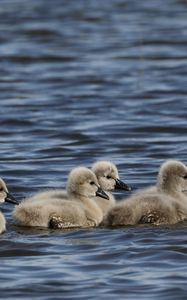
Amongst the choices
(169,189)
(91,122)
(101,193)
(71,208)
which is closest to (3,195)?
(71,208)

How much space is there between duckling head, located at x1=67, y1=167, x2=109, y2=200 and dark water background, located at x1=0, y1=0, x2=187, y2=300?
0.41m

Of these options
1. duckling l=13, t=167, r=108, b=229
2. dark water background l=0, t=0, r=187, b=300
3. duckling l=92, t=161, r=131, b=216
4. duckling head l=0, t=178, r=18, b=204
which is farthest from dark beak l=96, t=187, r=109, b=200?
duckling head l=0, t=178, r=18, b=204

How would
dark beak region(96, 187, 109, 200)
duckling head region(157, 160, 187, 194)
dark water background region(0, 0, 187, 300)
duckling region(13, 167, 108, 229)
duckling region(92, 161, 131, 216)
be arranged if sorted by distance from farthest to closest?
duckling region(92, 161, 131, 216), duckling head region(157, 160, 187, 194), dark beak region(96, 187, 109, 200), duckling region(13, 167, 108, 229), dark water background region(0, 0, 187, 300)

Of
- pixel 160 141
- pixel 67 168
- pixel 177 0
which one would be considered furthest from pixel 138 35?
pixel 67 168

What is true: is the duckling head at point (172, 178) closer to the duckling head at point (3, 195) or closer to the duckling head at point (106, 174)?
the duckling head at point (106, 174)

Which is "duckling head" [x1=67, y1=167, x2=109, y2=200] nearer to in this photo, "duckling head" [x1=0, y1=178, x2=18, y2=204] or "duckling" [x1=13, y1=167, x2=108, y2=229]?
"duckling" [x1=13, y1=167, x2=108, y2=229]

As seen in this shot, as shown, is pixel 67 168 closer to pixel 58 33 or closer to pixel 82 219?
pixel 82 219

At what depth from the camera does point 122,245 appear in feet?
33.3

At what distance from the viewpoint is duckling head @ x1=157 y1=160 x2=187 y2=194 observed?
439 inches

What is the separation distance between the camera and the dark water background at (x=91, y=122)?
9.38 meters

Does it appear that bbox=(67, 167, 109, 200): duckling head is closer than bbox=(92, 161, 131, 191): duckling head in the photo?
Yes

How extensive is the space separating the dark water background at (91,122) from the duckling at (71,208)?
0.13m

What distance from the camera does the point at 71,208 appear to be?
35.2 feet

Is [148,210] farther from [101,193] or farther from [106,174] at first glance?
[106,174]
